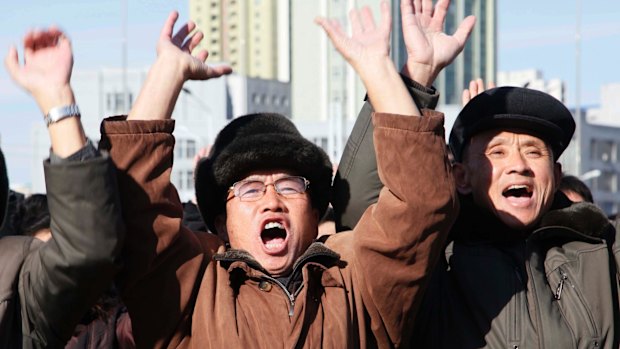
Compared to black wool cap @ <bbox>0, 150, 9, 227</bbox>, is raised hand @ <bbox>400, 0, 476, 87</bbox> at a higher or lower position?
higher

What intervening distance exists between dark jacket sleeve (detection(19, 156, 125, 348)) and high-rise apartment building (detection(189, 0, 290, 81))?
347ft

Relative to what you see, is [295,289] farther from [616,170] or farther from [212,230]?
[616,170]

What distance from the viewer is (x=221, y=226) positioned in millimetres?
4594

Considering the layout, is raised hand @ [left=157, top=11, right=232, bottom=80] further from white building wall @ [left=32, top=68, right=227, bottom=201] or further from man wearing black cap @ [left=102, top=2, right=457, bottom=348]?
white building wall @ [left=32, top=68, right=227, bottom=201]

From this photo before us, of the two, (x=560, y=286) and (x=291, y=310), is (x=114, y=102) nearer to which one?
(x=560, y=286)

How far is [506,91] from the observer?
15.7ft

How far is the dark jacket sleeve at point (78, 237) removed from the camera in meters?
3.77

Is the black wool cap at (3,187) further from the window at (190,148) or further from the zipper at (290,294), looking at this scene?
the window at (190,148)

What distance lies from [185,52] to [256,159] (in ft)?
1.39

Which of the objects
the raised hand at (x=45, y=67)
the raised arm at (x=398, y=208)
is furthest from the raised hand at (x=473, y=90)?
the raised hand at (x=45, y=67)

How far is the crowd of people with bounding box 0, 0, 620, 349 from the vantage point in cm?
392

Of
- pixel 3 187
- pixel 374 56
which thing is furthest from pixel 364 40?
pixel 3 187

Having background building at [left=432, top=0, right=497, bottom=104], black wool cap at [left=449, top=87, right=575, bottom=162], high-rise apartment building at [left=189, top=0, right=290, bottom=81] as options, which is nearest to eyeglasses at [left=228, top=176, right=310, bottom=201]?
black wool cap at [left=449, top=87, right=575, bottom=162]

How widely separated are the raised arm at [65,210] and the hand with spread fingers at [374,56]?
89 cm
